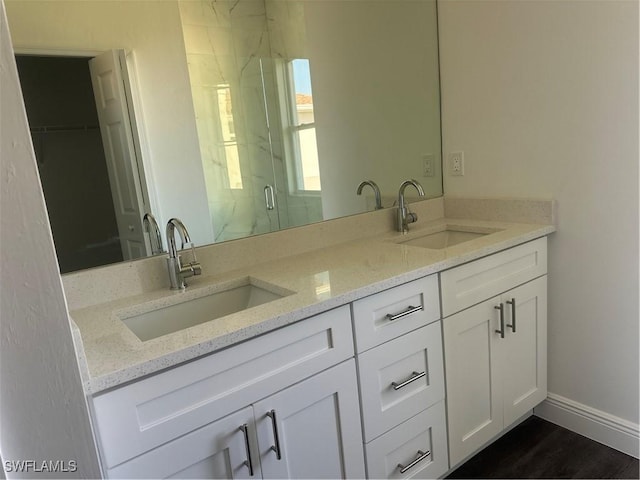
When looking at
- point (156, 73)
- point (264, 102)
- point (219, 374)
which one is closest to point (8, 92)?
point (219, 374)

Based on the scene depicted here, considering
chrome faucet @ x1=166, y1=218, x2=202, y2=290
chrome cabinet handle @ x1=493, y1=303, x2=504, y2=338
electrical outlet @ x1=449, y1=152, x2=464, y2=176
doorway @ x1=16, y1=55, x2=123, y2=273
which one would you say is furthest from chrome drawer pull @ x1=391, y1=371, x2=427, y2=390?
electrical outlet @ x1=449, y1=152, x2=464, y2=176

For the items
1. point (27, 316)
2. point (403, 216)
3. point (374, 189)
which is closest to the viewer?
point (27, 316)

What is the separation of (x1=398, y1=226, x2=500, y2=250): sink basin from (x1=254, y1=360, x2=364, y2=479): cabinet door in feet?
2.77

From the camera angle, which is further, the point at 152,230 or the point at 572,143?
the point at 572,143

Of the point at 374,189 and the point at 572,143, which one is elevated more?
the point at 572,143

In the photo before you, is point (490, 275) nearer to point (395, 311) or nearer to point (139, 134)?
point (395, 311)

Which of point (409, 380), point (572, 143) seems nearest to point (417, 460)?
point (409, 380)

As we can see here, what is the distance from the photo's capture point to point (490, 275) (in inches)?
64.4

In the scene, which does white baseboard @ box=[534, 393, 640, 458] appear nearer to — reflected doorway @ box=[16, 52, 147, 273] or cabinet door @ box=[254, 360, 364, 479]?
cabinet door @ box=[254, 360, 364, 479]

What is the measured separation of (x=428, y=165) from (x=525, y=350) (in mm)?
938

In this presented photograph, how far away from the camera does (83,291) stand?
133 cm

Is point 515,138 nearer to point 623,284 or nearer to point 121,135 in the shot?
point 623,284

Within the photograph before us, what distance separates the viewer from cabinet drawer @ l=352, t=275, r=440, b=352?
→ 1.28 metres

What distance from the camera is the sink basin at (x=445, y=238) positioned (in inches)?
77.3
